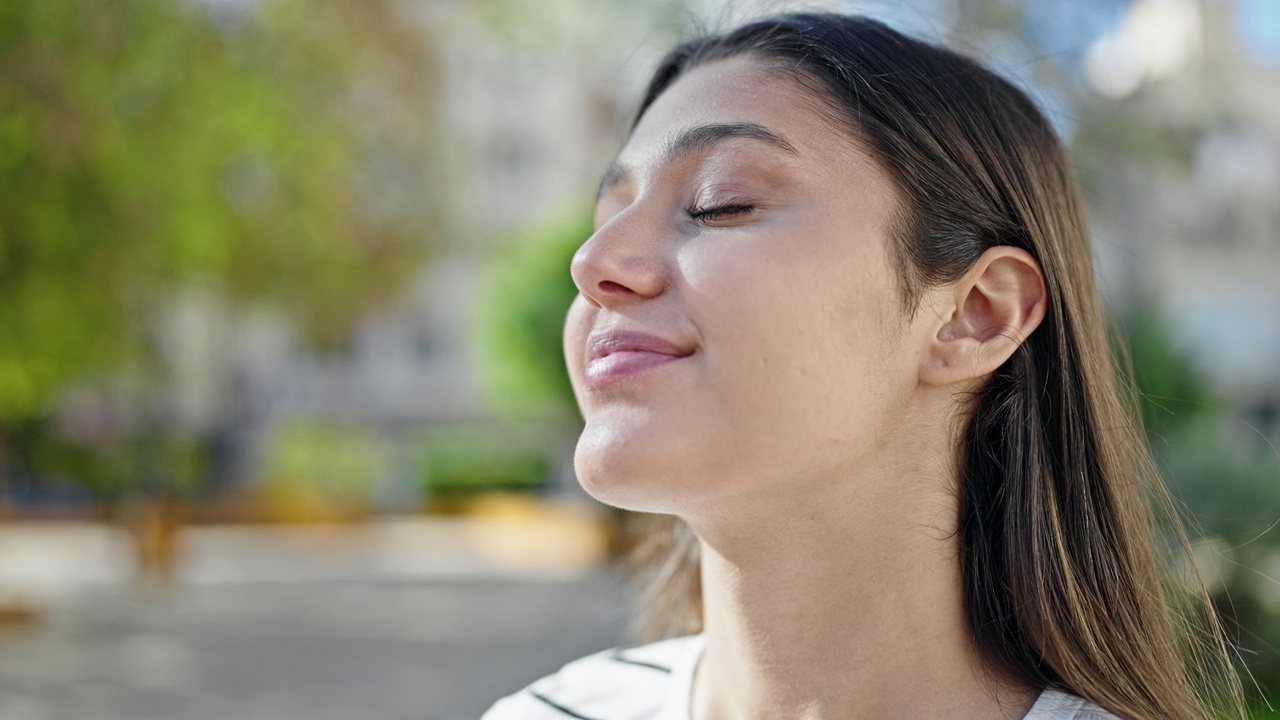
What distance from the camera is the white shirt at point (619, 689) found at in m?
1.69

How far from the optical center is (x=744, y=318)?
1.36m

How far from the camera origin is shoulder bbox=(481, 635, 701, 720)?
171 centimetres

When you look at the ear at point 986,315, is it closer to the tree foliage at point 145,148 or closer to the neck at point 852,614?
the neck at point 852,614

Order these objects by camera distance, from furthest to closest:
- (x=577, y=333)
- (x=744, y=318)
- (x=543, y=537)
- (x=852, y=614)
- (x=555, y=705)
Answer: (x=543, y=537) < (x=555, y=705) < (x=577, y=333) < (x=852, y=614) < (x=744, y=318)

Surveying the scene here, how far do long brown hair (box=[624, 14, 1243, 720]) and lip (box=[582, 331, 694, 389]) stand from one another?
0.97 ft

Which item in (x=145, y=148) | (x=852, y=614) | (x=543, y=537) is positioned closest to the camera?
(x=852, y=614)

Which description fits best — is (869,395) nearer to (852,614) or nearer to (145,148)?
(852,614)

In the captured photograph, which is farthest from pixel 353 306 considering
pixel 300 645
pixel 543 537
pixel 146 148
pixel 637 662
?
pixel 637 662

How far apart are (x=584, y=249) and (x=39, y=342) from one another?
9.82 m

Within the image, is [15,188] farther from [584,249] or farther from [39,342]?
[584,249]

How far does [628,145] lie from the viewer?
1.68m

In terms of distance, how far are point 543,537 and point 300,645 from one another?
715 cm

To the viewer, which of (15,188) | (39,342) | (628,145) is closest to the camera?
(628,145)

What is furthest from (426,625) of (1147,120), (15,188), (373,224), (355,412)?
(355,412)
